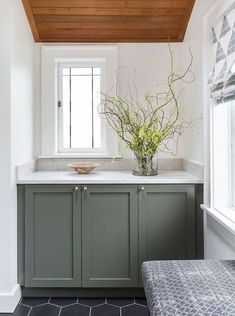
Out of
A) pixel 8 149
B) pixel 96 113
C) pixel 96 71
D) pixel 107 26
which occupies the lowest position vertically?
pixel 8 149

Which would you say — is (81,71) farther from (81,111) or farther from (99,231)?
(99,231)

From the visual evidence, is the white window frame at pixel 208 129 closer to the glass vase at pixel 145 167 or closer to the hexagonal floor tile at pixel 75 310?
the glass vase at pixel 145 167

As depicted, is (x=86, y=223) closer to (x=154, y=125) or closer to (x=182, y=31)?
(x=154, y=125)

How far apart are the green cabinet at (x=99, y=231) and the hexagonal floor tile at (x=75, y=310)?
0.15 metres

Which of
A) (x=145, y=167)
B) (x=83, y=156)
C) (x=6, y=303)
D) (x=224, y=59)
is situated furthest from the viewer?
(x=83, y=156)

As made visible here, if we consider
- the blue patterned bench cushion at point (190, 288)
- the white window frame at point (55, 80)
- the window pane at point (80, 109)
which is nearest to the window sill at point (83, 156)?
the white window frame at point (55, 80)

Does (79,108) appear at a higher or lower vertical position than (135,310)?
higher

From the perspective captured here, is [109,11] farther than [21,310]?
Yes

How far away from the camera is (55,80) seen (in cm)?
309

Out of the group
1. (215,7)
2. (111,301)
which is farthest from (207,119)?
(111,301)

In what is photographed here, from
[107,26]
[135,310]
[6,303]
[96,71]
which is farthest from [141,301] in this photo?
[107,26]

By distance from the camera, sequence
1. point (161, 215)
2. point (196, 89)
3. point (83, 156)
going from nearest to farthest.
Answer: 1. point (161, 215)
2. point (196, 89)
3. point (83, 156)

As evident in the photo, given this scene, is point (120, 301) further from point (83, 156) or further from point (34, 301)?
point (83, 156)

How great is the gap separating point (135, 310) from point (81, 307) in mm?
391
